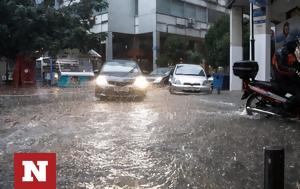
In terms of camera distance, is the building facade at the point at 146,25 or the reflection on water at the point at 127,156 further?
the building facade at the point at 146,25

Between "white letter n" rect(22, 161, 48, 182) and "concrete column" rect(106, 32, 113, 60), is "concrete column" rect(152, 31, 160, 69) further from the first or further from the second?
"white letter n" rect(22, 161, 48, 182)

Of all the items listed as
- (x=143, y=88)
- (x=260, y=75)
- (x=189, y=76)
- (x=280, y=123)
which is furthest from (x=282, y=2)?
(x=280, y=123)

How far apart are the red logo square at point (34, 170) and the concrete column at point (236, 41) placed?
21.6 m

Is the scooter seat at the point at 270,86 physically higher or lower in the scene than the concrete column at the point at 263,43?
lower

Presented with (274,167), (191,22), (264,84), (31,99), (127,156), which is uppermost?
(191,22)

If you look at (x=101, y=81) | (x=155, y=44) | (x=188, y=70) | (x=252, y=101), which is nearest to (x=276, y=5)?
(x=188, y=70)

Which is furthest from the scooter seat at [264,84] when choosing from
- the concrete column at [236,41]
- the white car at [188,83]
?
the concrete column at [236,41]

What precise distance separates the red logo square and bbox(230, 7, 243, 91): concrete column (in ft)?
70.8

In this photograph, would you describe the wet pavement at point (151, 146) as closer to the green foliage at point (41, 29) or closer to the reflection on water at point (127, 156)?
the reflection on water at point (127, 156)

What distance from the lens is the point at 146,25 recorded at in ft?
160

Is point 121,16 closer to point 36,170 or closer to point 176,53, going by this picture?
point 176,53

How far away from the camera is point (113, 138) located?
328 inches

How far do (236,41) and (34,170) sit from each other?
22.1 meters

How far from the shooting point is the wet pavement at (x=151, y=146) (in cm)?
561
